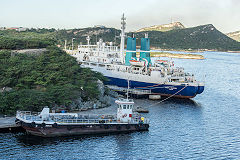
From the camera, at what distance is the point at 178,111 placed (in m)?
61.8

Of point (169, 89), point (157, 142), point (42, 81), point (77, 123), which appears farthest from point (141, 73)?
point (77, 123)

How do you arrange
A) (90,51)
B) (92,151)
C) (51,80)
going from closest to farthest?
(92,151)
(51,80)
(90,51)

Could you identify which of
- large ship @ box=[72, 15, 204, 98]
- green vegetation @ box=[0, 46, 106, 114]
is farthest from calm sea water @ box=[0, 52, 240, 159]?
large ship @ box=[72, 15, 204, 98]

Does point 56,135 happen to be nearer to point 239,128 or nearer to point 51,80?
point 51,80

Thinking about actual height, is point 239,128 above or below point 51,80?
below

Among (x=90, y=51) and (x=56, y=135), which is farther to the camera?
(x=90, y=51)

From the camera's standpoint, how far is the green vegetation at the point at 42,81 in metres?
47.0

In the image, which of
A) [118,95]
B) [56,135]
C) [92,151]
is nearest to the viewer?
[92,151]

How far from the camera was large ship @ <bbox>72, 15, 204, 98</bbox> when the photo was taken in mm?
75062

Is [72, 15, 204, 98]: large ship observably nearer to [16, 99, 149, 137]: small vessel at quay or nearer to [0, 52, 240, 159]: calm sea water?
[0, 52, 240, 159]: calm sea water

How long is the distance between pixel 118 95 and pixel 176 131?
23.7 metres

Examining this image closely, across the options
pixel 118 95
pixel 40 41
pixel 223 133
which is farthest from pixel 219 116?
pixel 40 41

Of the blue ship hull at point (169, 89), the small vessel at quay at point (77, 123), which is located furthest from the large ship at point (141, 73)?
the small vessel at quay at point (77, 123)

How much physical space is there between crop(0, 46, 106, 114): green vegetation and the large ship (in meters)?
15.1
